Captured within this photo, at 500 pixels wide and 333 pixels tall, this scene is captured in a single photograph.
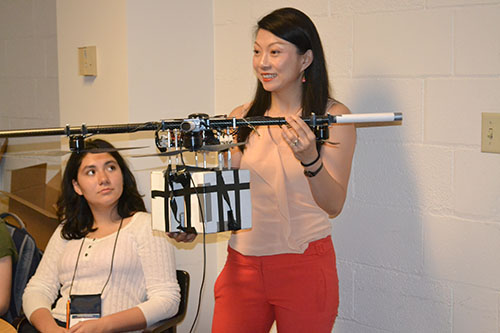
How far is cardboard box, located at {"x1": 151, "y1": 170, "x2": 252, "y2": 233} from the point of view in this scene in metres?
1.44

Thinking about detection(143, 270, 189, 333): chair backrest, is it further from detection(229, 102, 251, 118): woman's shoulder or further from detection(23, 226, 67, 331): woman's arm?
detection(229, 102, 251, 118): woman's shoulder

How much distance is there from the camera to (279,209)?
175 cm

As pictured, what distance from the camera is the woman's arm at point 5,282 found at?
2184 mm

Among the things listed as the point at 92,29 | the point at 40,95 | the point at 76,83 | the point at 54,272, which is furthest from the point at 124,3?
the point at 40,95

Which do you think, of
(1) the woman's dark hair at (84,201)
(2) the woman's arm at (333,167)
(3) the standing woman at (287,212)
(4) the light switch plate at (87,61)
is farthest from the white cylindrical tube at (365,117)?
(4) the light switch plate at (87,61)

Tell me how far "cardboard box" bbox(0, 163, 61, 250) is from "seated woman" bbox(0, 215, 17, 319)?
0.55 meters

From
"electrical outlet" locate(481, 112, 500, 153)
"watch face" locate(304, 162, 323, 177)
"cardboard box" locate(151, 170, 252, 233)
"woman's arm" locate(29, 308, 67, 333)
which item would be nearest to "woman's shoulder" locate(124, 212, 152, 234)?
"woman's arm" locate(29, 308, 67, 333)

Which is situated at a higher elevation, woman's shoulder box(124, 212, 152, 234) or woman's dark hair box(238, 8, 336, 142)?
woman's dark hair box(238, 8, 336, 142)

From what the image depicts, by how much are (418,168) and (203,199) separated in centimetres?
86

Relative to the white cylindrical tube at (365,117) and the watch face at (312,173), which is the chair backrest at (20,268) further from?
the white cylindrical tube at (365,117)

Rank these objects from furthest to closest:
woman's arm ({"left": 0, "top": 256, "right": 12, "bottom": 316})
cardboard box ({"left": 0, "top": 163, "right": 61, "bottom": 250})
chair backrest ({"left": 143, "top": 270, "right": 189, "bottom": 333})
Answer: cardboard box ({"left": 0, "top": 163, "right": 61, "bottom": 250}), woman's arm ({"left": 0, "top": 256, "right": 12, "bottom": 316}), chair backrest ({"left": 143, "top": 270, "right": 189, "bottom": 333})

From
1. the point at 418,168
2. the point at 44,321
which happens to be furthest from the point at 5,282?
the point at 418,168

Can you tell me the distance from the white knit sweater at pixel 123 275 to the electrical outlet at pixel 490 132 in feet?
3.48

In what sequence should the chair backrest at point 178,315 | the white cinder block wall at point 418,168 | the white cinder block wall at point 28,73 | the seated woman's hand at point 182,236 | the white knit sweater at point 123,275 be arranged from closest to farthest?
the seated woman's hand at point 182,236
the white cinder block wall at point 418,168
the chair backrest at point 178,315
the white knit sweater at point 123,275
the white cinder block wall at point 28,73
